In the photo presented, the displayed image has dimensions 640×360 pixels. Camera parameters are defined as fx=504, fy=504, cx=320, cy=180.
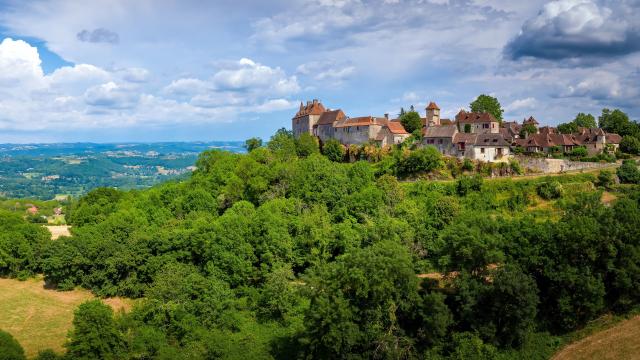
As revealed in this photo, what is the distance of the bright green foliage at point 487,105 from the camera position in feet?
292

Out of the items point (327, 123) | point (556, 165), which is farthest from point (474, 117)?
point (327, 123)

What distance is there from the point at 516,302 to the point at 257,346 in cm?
1825

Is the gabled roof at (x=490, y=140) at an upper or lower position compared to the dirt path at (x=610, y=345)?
upper

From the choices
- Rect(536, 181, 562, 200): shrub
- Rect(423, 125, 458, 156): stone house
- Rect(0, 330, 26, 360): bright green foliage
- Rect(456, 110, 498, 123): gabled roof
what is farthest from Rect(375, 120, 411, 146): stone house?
Rect(0, 330, 26, 360): bright green foliage

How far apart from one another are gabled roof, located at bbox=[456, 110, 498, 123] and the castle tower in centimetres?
335

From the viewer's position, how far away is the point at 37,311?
46.3 metres

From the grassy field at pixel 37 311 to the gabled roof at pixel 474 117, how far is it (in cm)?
5667

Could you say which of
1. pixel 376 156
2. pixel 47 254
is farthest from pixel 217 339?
pixel 376 156

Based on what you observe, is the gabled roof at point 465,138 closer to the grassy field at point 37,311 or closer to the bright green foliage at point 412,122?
the bright green foliage at point 412,122

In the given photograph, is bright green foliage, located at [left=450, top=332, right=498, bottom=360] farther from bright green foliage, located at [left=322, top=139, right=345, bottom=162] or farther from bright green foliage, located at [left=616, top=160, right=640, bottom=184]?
bright green foliage, located at [left=322, top=139, right=345, bottom=162]

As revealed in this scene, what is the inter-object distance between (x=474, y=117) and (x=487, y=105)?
36.7 feet

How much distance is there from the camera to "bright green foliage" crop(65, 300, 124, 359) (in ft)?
108

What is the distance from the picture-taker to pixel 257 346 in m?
36.1

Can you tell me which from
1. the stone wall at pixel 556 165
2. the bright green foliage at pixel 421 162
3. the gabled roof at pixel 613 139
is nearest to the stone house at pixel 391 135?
the bright green foliage at pixel 421 162
